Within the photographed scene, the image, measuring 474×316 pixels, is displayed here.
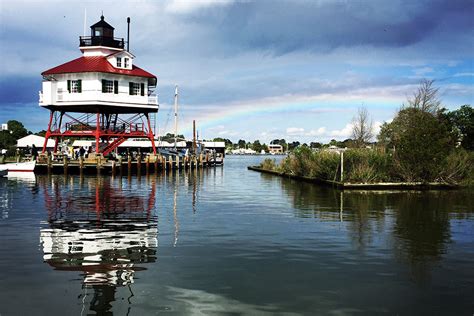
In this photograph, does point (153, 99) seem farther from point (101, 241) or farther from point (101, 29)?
point (101, 241)

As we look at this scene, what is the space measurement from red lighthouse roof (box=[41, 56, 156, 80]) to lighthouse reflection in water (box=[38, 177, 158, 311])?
3146 centimetres

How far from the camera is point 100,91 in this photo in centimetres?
5050

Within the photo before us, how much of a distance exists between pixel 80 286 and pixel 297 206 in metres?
14.4

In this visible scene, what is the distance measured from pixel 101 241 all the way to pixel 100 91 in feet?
134

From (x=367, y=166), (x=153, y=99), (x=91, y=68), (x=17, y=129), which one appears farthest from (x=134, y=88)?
(x=17, y=129)

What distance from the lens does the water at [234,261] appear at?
7781 millimetres

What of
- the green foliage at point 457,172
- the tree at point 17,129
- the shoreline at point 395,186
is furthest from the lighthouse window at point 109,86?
the tree at point 17,129

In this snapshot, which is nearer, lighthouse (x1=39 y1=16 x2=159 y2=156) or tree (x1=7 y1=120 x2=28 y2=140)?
lighthouse (x1=39 y1=16 x2=159 y2=156)

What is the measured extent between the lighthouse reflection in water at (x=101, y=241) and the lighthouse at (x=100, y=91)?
3025 cm

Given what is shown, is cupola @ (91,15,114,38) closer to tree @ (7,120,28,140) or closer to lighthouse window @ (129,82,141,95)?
lighthouse window @ (129,82,141,95)

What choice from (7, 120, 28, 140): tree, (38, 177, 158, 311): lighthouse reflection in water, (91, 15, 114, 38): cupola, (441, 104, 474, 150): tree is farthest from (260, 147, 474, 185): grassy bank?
(7, 120, 28, 140): tree

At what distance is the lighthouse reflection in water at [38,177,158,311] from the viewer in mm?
9102

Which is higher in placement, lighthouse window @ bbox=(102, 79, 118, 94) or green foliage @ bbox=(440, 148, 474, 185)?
lighthouse window @ bbox=(102, 79, 118, 94)

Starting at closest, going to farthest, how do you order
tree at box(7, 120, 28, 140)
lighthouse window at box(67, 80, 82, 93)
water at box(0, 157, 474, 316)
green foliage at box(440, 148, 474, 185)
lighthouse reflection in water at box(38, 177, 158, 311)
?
water at box(0, 157, 474, 316)
lighthouse reflection in water at box(38, 177, 158, 311)
green foliage at box(440, 148, 474, 185)
lighthouse window at box(67, 80, 82, 93)
tree at box(7, 120, 28, 140)
